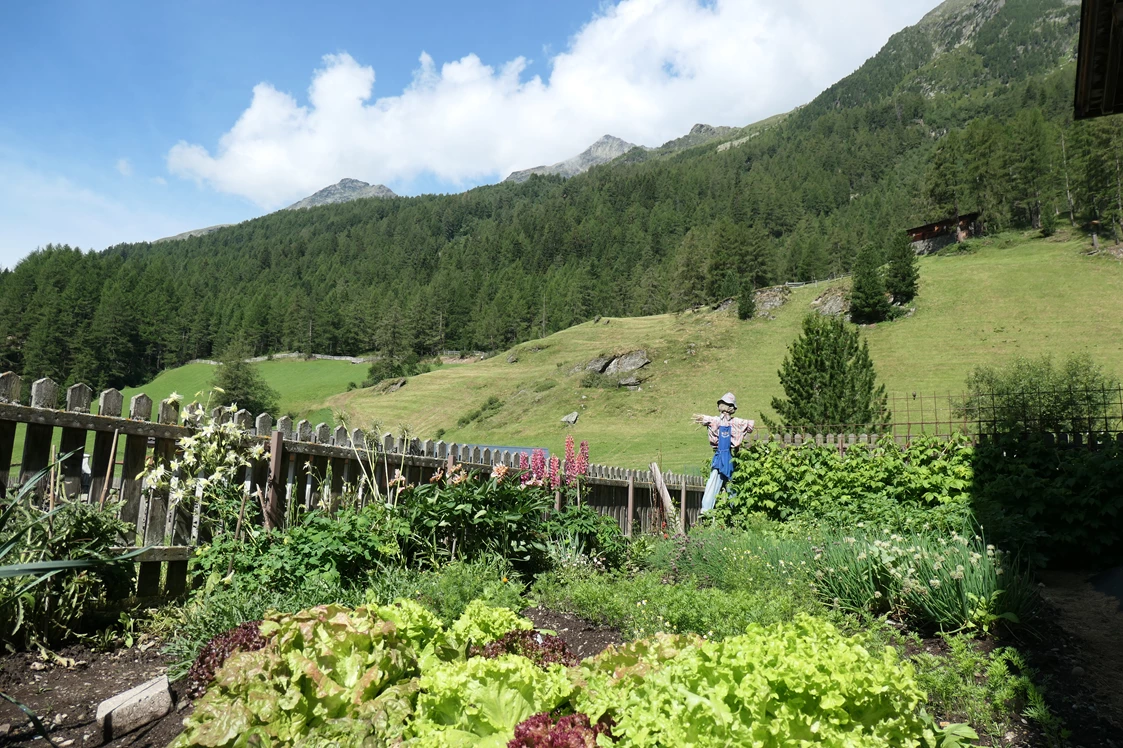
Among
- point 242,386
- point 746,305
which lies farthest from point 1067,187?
point 242,386

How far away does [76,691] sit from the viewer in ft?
10.0

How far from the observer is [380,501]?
16.9 ft

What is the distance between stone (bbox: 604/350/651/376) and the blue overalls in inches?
1366

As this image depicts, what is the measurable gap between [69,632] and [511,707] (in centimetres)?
291

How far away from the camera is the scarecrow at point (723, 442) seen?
1002 centimetres

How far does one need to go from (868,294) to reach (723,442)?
135ft

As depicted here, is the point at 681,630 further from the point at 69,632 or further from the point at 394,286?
the point at 394,286

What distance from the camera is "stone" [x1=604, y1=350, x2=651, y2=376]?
4525 cm

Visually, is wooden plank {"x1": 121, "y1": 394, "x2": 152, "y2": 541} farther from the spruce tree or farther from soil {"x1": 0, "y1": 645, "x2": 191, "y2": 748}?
the spruce tree

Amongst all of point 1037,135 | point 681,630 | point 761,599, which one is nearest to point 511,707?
point 681,630

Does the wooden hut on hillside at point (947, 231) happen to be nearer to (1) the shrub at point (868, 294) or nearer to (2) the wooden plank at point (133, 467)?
(1) the shrub at point (868, 294)

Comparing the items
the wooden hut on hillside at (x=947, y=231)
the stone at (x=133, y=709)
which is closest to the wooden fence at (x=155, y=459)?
the stone at (x=133, y=709)

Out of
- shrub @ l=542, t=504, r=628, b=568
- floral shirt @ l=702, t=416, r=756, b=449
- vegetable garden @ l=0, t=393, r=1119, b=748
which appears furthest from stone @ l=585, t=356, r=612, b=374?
shrub @ l=542, t=504, r=628, b=568

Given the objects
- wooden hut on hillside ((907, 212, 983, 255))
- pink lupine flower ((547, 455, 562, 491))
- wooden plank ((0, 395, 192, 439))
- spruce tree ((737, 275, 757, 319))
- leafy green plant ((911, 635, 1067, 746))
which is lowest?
leafy green plant ((911, 635, 1067, 746))
